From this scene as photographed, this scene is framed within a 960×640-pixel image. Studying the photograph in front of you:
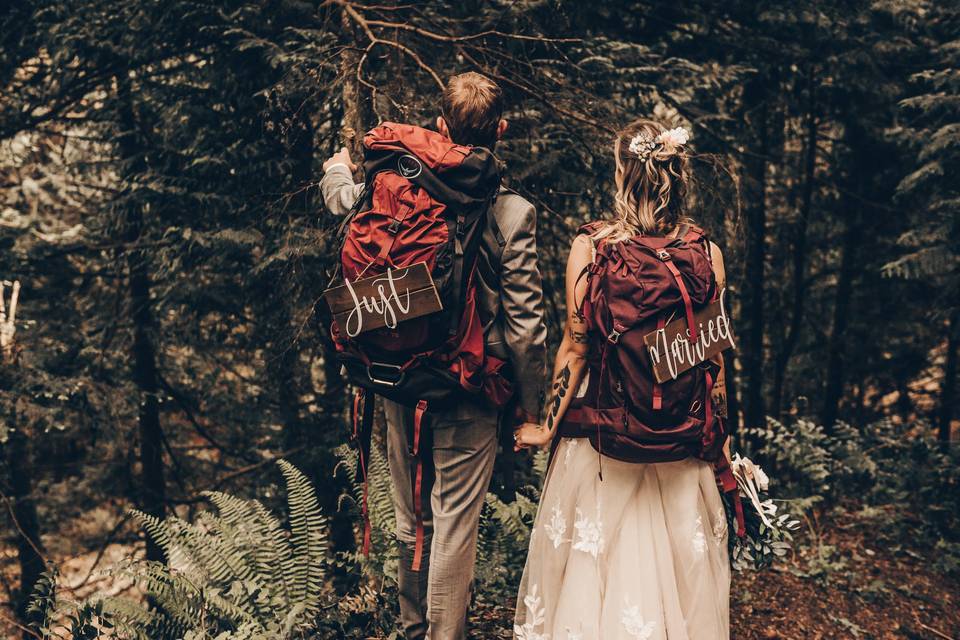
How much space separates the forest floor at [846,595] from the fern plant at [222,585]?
40.8 inches

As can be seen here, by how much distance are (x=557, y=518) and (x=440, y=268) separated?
135cm

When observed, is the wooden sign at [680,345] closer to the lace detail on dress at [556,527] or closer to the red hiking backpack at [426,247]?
the red hiking backpack at [426,247]

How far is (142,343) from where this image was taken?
28.8 feet

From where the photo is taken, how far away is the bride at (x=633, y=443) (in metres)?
3.01

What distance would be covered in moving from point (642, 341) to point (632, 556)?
986 millimetres

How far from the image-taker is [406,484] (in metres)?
3.30

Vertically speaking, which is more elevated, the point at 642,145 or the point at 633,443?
the point at 642,145

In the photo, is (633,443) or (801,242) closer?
(633,443)

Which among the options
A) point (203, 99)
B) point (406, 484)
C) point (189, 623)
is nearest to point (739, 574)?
point (406, 484)

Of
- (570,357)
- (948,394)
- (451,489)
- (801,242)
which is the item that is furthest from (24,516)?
(948,394)

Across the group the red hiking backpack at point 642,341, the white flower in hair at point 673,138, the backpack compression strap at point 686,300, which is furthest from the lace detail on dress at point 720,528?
the white flower in hair at point 673,138

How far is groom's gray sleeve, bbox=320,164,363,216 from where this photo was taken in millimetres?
3252

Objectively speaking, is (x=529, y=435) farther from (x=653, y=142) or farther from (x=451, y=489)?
(x=653, y=142)

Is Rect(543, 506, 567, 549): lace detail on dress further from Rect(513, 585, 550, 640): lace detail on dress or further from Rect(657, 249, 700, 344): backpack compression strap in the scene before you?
Rect(657, 249, 700, 344): backpack compression strap
